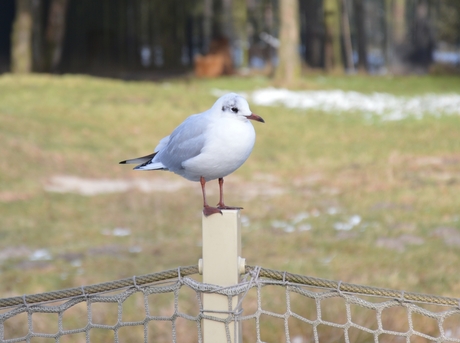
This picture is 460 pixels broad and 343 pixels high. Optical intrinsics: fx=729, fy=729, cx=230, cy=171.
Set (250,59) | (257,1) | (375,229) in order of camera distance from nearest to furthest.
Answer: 1. (375,229)
2. (250,59)
3. (257,1)

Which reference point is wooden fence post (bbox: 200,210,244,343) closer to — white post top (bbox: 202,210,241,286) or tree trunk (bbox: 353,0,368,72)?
white post top (bbox: 202,210,241,286)

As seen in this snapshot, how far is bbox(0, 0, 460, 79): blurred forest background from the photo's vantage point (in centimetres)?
2375

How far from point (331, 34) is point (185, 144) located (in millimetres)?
27312

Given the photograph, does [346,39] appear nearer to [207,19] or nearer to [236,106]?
[207,19]

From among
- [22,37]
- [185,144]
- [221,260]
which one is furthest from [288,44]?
[221,260]

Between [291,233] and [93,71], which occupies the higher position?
[93,71]

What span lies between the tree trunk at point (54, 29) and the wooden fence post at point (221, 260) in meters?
21.7

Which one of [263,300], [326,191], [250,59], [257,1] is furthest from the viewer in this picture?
[257,1]

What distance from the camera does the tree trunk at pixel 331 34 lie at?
29078mm

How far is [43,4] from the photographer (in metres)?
30.4

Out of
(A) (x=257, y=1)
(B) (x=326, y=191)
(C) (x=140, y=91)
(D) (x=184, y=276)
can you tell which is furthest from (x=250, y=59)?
(D) (x=184, y=276)

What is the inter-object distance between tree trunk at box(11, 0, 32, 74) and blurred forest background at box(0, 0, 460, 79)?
3 centimetres

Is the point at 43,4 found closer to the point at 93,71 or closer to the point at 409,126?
the point at 93,71

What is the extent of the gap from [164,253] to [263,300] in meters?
2.29
